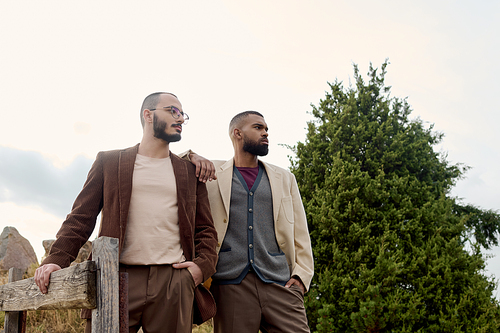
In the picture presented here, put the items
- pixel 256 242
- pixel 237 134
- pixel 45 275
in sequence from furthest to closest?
1. pixel 237 134
2. pixel 256 242
3. pixel 45 275

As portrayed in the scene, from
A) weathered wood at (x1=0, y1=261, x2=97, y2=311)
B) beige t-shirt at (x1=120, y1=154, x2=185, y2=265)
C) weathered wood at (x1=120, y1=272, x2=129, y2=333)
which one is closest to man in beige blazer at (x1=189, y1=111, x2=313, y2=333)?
beige t-shirt at (x1=120, y1=154, x2=185, y2=265)

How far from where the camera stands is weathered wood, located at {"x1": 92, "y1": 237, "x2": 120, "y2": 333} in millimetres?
2531

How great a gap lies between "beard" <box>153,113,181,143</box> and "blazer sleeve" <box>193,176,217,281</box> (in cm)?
40

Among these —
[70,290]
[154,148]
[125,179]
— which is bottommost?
[70,290]

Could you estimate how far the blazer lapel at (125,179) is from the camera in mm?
3141

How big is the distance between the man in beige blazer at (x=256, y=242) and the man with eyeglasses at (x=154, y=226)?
0.25 m

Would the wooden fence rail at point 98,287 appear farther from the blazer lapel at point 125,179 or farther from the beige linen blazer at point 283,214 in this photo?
the beige linen blazer at point 283,214

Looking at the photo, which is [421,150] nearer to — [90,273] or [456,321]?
[456,321]

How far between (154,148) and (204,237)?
827mm

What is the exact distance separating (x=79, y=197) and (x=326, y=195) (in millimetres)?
3851

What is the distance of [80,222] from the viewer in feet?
10.5

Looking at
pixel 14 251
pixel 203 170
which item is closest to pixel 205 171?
pixel 203 170

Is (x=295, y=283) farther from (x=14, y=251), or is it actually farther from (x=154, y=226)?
(x=14, y=251)

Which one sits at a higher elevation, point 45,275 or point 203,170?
point 203,170
